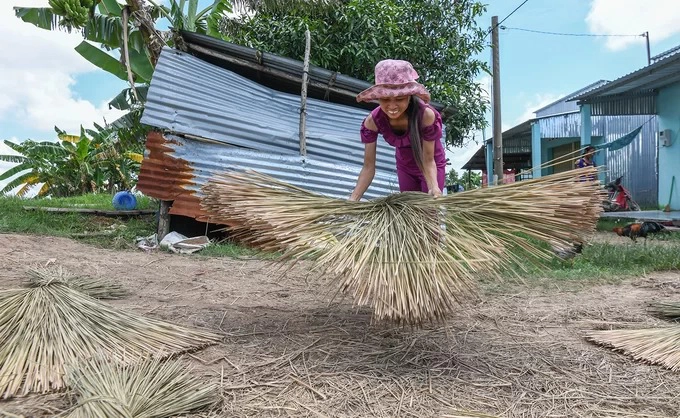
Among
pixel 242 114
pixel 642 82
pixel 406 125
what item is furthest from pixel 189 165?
pixel 642 82

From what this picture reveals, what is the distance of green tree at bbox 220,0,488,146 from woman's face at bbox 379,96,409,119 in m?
4.71

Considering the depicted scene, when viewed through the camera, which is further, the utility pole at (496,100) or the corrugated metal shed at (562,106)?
the corrugated metal shed at (562,106)

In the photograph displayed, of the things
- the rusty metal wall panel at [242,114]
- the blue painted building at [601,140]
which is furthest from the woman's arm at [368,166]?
the blue painted building at [601,140]

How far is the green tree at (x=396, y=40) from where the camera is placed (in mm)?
6820

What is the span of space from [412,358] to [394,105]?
40.9 inches

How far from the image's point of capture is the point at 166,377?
1444 mm

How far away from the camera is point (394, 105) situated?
2049 mm

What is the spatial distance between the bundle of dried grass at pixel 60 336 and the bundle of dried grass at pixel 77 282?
8cm

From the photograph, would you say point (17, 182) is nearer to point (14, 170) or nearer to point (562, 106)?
point (14, 170)

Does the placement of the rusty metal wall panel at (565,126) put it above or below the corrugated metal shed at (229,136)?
above

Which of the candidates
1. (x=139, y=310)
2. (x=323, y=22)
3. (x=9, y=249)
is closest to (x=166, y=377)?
(x=139, y=310)

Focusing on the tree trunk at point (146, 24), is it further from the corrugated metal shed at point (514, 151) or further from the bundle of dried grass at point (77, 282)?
the corrugated metal shed at point (514, 151)

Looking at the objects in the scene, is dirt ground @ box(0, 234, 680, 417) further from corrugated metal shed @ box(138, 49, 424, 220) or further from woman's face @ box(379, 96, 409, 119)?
corrugated metal shed @ box(138, 49, 424, 220)

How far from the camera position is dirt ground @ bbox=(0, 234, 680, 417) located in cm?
149
